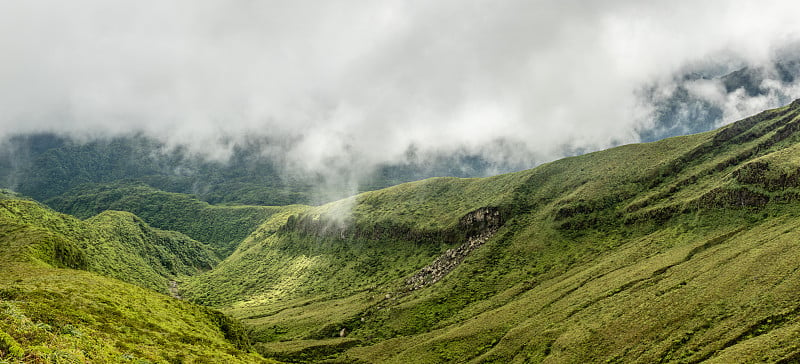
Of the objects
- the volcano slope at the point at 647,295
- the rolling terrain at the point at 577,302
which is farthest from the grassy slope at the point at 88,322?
the volcano slope at the point at 647,295

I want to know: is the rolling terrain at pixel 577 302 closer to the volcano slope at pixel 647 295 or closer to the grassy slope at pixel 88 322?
the grassy slope at pixel 88 322

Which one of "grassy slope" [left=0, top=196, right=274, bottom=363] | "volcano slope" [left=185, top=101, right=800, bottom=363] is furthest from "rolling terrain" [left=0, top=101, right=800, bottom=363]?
"volcano slope" [left=185, top=101, right=800, bottom=363]

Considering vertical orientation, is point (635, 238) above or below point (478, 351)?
above

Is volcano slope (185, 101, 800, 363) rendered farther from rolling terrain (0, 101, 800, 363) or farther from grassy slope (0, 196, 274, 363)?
grassy slope (0, 196, 274, 363)

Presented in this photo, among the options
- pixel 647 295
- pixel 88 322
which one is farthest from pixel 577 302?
pixel 88 322

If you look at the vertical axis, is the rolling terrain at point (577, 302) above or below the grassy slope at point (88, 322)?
below

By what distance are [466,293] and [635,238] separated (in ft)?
279

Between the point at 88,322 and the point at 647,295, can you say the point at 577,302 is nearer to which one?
the point at 647,295

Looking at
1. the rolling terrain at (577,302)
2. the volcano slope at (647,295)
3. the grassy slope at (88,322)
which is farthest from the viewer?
the volcano slope at (647,295)

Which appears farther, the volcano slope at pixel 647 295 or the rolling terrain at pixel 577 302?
the volcano slope at pixel 647 295

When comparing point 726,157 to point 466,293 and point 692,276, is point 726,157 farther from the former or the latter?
point 466,293

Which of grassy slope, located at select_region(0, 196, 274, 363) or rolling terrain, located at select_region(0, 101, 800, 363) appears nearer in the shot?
grassy slope, located at select_region(0, 196, 274, 363)

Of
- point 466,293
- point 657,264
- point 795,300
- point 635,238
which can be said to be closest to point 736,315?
point 795,300

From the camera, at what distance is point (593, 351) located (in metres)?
95.2
